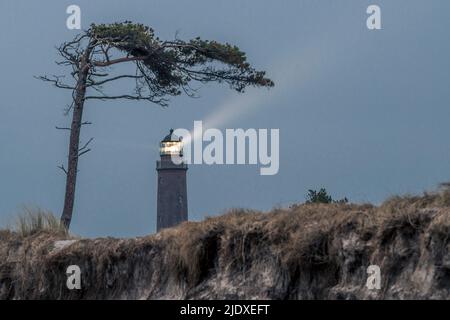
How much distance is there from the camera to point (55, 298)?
22.0 metres

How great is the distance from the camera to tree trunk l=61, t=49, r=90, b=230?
3756 centimetres

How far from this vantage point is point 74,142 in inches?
1501

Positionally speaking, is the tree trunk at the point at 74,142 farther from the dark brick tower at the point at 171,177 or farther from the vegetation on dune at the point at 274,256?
the dark brick tower at the point at 171,177

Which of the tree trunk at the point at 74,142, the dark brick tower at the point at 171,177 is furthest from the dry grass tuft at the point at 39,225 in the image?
the dark brick tower at the point at 171,177

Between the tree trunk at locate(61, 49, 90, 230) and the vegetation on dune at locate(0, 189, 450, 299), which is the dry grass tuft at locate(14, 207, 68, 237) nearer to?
the vegetation on dune at locate(0, 189, 450, 299)

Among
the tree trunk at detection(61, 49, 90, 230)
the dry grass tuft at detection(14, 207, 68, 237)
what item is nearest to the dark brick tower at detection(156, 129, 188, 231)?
the tree trunk at detection(61, 49, 90, 230)

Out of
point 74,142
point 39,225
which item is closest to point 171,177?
point 74,142

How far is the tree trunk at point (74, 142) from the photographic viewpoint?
123ft

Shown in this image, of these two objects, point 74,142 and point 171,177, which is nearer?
point 74,142

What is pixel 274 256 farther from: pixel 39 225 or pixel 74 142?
pixel 74 142

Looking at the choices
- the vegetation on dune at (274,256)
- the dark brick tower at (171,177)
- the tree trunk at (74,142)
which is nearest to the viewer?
the vegetation on dune at (274,256)

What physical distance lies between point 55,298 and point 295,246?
20.7 feet

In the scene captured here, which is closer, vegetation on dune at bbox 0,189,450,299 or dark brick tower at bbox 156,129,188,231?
vegetation on dune at bbox 0,189,450,299
